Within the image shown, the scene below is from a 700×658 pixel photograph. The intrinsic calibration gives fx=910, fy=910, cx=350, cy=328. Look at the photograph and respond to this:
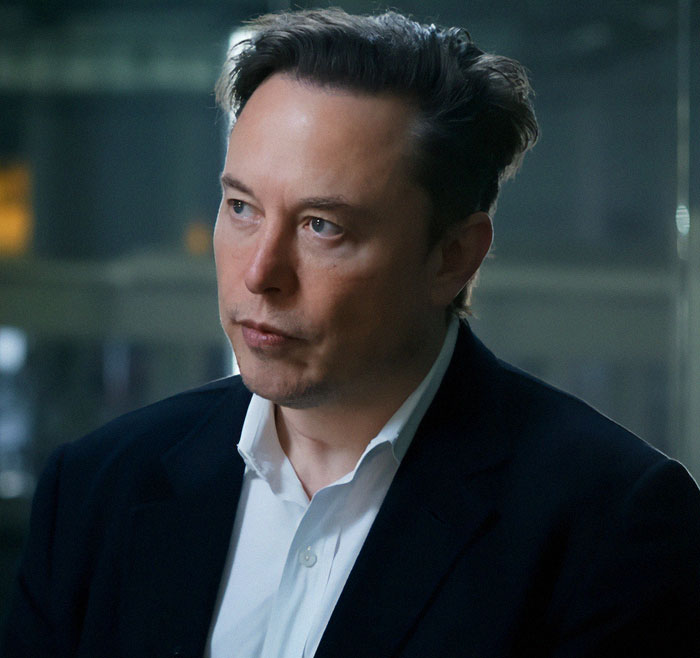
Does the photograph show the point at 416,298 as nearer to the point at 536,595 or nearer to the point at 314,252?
the point at 314,252

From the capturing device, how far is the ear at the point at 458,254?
4.69ft

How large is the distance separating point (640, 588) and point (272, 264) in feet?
2.23

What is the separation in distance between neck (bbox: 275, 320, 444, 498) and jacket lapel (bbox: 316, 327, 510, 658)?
0.19ft

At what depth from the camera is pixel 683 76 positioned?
318cm

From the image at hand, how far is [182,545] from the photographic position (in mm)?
1455

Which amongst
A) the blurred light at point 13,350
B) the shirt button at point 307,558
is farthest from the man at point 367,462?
the blurred light at point 13,350

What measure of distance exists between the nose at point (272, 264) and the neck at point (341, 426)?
23 centimetres

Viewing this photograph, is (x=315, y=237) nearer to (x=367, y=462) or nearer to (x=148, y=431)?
(x=367, y=462)

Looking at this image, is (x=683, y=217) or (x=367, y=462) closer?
(x=367, y=462)

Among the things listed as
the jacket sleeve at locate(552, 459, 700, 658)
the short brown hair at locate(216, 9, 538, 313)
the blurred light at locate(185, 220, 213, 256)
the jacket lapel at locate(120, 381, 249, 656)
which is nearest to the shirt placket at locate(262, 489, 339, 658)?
the jacket lapel at locate(120, 381, 249, 656)

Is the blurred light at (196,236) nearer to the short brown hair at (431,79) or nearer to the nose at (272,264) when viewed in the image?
the short brown hair at (431,79)

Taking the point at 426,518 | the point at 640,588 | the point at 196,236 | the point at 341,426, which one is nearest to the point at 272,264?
the point at 341,426

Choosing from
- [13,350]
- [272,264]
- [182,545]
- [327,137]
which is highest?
[327,137]

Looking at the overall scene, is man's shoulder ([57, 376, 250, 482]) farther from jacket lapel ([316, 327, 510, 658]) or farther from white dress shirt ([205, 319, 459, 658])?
jacket lapel ([316, 327, 510, 658])
